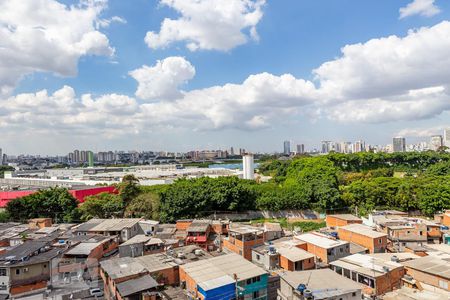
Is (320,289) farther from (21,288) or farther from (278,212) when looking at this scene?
(278,212)

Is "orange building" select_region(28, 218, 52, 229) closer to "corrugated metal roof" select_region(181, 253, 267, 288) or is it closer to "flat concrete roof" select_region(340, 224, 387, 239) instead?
"corrugated metal roof" select_region(181, 253, 267, 288)

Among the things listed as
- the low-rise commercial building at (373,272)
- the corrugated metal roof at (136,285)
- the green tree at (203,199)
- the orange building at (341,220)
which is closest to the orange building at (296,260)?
the low-rise commercial building at (373,272)

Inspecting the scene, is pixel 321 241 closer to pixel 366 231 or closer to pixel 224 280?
pixel 366 231

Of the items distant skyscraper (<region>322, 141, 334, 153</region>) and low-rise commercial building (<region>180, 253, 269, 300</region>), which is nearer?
low-rise commercial building (<region>180, 253, 269, 300</region>)

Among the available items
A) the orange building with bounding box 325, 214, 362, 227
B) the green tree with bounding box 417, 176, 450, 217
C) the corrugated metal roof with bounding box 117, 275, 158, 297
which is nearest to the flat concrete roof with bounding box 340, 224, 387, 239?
the orange building with bounding box 325, 214, 362, 227

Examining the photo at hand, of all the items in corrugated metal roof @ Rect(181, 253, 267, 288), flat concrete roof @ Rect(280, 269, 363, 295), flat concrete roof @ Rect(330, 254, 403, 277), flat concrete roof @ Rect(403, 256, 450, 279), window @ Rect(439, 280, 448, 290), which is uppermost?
corrugated metal roof @ Rect(181, 253, 267, 288)

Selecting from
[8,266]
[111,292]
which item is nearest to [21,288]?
[8,266]
